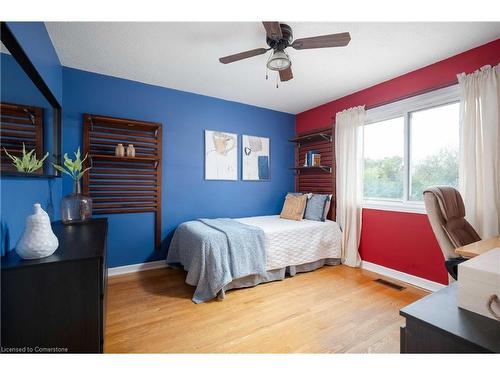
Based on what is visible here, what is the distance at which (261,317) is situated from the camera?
200cm

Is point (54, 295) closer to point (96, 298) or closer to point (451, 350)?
point (96, 298)

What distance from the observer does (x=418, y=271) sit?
265 cm

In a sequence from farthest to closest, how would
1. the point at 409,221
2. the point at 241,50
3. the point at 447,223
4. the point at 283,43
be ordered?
the point at 409,221
the point at 241,50
the point at 283,43
the point at 447,223

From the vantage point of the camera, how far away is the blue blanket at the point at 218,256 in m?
2.28

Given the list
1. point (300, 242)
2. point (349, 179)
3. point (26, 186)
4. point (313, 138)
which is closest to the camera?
point (26, 186)

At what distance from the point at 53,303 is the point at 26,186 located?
83 cm

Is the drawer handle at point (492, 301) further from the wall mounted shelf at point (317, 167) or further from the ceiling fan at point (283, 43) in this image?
the wall mounted shelf at point (317, 167)

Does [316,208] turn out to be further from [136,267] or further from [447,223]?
[136,267]

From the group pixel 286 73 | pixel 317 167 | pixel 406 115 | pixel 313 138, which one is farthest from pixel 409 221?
pixel 286 73

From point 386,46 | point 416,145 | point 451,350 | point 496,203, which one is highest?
point 386,46

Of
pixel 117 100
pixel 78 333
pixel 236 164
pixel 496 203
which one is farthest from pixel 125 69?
pixel 496 203

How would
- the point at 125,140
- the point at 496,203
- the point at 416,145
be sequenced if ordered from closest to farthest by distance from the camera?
the point at 496,203 → the point at 416,145 → the point at 125,140

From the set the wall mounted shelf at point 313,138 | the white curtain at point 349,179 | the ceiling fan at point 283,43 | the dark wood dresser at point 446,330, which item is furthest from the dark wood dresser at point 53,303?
the wall mounted shelf at point 313,138

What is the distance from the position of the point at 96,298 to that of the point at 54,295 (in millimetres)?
191
